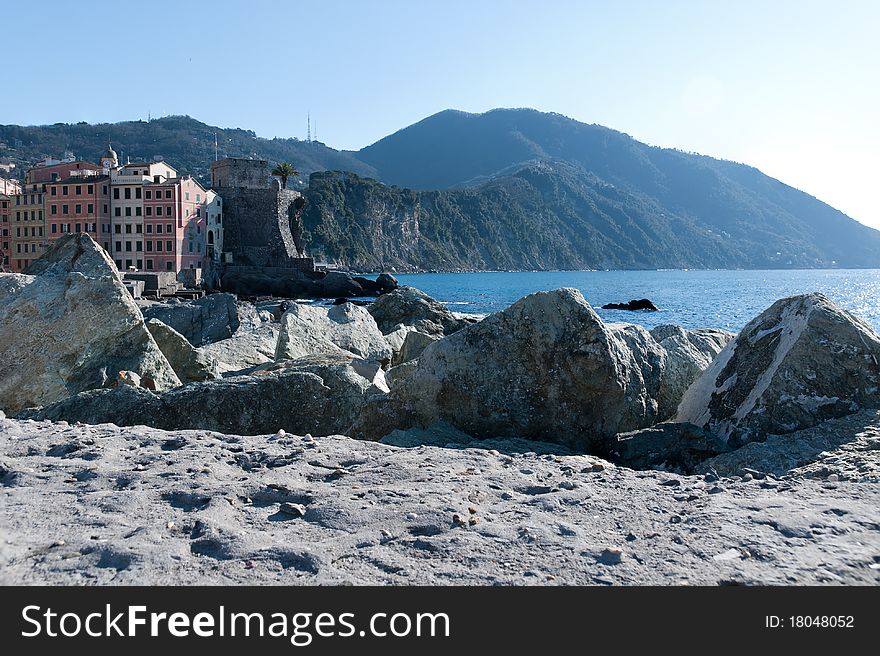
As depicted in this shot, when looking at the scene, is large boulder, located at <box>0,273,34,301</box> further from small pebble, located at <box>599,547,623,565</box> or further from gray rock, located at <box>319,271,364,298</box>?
gray rock, located at <box>319,271,364,298</box>

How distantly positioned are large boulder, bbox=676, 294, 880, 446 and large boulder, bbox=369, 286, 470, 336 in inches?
713

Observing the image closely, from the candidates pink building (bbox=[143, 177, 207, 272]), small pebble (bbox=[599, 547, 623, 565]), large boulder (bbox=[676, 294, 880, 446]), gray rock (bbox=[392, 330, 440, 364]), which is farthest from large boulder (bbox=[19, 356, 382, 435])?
pink building (bbox=[143, 177, 207, 272])

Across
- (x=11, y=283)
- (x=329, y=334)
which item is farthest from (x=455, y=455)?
(x=329, y=334)

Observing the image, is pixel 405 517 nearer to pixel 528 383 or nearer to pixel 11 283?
pixel 528 383

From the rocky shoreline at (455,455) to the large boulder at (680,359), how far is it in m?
0.05

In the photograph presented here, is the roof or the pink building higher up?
the roof

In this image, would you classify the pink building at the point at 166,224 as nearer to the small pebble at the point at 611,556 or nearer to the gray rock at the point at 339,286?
the gray rock at the point at 339,286

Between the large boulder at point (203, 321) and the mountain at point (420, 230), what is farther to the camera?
the mountain at point (420, 230)

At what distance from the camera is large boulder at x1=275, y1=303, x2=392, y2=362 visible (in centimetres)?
1186

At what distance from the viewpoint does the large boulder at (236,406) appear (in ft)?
22.5

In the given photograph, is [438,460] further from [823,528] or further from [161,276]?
[161,276]

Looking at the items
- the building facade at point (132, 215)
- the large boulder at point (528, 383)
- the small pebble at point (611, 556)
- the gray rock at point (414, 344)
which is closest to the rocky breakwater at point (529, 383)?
the large boulder at point (528, 383)

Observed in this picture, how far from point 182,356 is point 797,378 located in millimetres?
7956

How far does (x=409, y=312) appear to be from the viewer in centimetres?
2592
